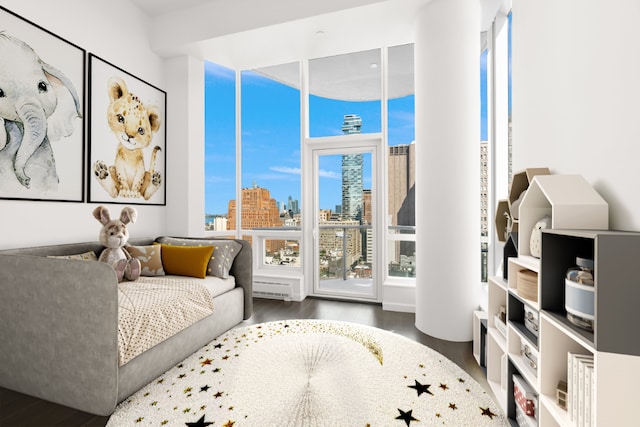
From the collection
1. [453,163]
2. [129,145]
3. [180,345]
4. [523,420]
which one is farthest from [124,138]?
[523,420]

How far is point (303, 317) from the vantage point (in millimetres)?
3008

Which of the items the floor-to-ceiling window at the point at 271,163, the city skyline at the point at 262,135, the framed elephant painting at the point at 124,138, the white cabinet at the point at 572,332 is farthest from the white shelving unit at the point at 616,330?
the framed elephant painting at the point at 124,138

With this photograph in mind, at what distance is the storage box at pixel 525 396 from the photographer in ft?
4.29

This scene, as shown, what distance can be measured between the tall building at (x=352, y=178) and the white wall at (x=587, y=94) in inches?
76.0

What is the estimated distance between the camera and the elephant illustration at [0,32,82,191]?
206 centimetres

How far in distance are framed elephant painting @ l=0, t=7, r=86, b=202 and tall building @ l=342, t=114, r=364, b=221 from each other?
2.70 m

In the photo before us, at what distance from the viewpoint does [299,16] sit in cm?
279

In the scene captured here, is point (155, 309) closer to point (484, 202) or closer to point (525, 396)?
point (525, 396)

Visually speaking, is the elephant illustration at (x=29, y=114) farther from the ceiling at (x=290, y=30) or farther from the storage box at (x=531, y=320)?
the storage box at (x=531, y=320)

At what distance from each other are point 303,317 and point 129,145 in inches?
102

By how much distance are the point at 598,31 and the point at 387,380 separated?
→ 2.09m

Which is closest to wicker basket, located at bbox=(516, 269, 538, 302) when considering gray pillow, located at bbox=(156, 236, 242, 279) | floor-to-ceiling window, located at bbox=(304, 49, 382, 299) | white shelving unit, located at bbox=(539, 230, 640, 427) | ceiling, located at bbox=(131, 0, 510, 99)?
white shelving unit, located at bbox=(539, 230, 640, 427)

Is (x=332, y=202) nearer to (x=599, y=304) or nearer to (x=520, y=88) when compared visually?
(x=520, y=88)

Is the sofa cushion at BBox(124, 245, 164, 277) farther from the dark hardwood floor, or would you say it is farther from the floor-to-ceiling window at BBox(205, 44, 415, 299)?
the floor-to-ceiling window at BBox(205, 44, 415, 299)
